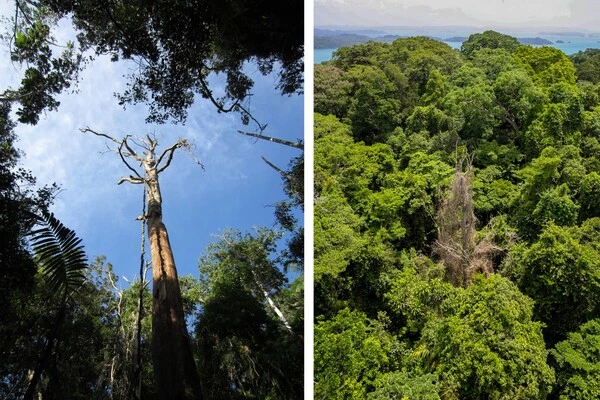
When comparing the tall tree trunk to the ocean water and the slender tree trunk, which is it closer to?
the slender tree trunk

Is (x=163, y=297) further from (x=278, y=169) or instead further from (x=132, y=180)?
(x=278, y=169)

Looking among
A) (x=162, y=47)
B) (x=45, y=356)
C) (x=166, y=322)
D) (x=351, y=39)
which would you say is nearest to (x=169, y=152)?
(x=162, y=47)

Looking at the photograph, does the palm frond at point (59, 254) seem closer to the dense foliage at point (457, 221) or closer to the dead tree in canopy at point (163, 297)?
the dead tree in canopy at point (163, 297)

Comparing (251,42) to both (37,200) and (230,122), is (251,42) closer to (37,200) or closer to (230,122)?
(230,122)

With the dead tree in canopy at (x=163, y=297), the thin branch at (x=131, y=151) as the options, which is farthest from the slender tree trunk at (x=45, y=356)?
the thin branch at (x=131, y=151)

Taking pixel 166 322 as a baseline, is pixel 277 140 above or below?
above

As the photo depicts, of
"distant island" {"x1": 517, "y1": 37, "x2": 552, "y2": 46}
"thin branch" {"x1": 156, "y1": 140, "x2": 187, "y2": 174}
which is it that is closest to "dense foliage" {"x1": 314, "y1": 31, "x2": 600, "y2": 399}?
"distant island" {"x1": 517, "y1": 37, "x2": 552, "y2": 46}

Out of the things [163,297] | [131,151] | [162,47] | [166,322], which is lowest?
[166,322]
